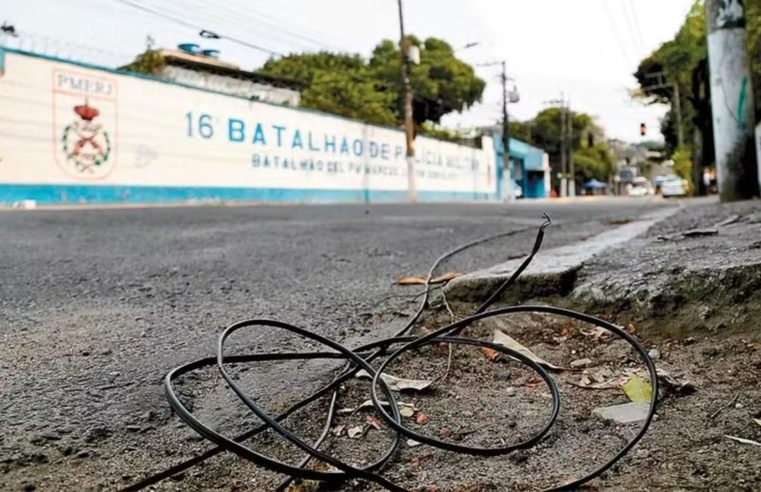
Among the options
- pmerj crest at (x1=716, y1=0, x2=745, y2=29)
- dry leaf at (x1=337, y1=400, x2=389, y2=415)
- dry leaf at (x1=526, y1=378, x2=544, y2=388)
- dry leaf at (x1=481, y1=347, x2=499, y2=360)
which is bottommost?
dry leaf at (x1=337, y1=400, x2=389, y2=415)

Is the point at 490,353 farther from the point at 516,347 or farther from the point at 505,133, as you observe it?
the point at 505,133

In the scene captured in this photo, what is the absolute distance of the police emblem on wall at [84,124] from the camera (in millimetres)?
12664

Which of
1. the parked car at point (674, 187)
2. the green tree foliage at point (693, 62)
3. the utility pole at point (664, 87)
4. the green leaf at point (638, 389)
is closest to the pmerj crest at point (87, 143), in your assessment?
the green tree foliage at point (693, 62)

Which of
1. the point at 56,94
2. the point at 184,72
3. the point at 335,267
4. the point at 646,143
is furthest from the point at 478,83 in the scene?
the point at 646,143

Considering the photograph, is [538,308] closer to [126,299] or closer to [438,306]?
[438,306]

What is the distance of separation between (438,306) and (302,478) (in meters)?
1.07

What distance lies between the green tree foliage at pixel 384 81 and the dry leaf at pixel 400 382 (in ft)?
79.0

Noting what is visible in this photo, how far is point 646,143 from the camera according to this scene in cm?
8081

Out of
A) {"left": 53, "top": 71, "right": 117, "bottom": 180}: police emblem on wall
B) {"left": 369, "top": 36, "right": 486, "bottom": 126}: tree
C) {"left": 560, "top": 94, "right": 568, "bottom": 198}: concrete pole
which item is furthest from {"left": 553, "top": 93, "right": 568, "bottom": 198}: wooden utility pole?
{"left": 53, "top": 71, "right": 117, "bottom": 180}: police emblem on wall

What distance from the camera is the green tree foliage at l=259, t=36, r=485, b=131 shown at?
2677cm

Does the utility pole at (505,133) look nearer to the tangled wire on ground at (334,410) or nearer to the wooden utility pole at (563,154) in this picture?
the wooden utility pole at (563,154)

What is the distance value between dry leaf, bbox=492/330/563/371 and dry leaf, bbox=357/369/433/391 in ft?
0.84

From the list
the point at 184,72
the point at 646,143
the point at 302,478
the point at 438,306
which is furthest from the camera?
the point at 646,143

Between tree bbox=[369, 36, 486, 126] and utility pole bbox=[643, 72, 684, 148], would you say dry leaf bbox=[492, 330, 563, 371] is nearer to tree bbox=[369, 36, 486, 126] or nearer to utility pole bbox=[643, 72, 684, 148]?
utility pole bbox=[643, 72, 684, 148]
